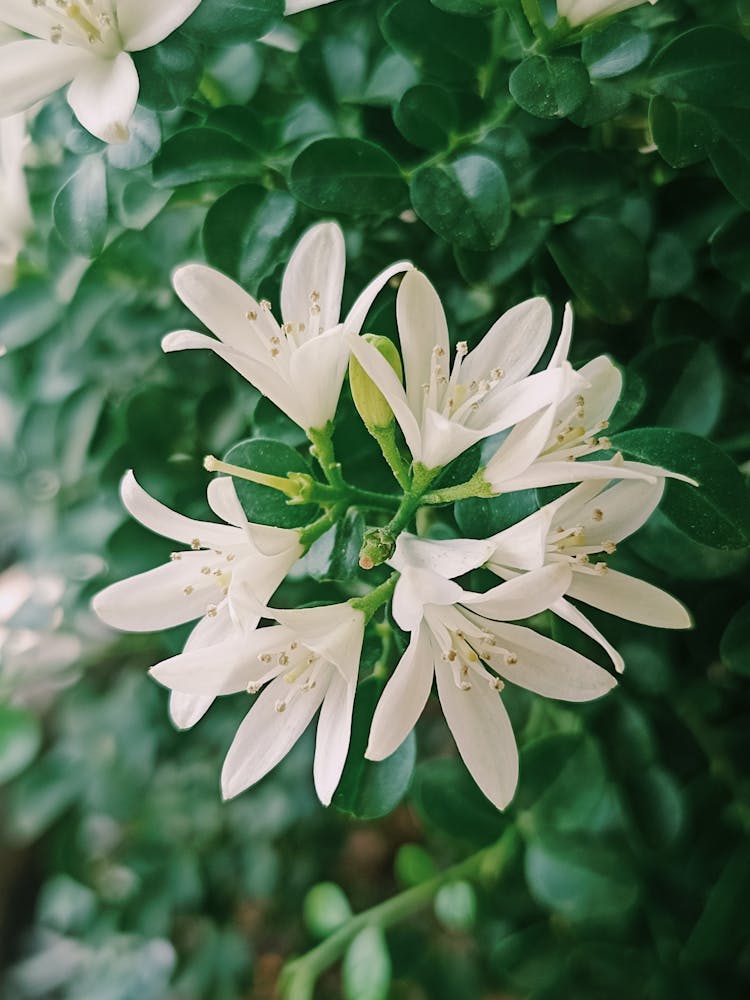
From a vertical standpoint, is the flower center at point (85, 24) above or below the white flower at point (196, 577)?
above

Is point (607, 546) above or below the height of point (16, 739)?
above

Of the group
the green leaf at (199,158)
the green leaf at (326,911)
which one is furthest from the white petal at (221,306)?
the green leaf at (326,911)

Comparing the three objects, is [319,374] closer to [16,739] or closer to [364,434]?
[364,434]

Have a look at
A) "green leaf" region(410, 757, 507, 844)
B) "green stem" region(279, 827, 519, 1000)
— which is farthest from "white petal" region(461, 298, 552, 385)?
"green stem" region(279, 827, 519, 1000)

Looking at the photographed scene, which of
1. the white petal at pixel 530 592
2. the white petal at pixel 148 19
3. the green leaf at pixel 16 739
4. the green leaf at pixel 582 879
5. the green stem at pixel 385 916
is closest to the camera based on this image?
the white petal at pixel 530 592

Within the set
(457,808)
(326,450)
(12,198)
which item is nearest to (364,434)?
(326,450)

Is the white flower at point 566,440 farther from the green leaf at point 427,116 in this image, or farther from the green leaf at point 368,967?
the green leaf at point 368,967
